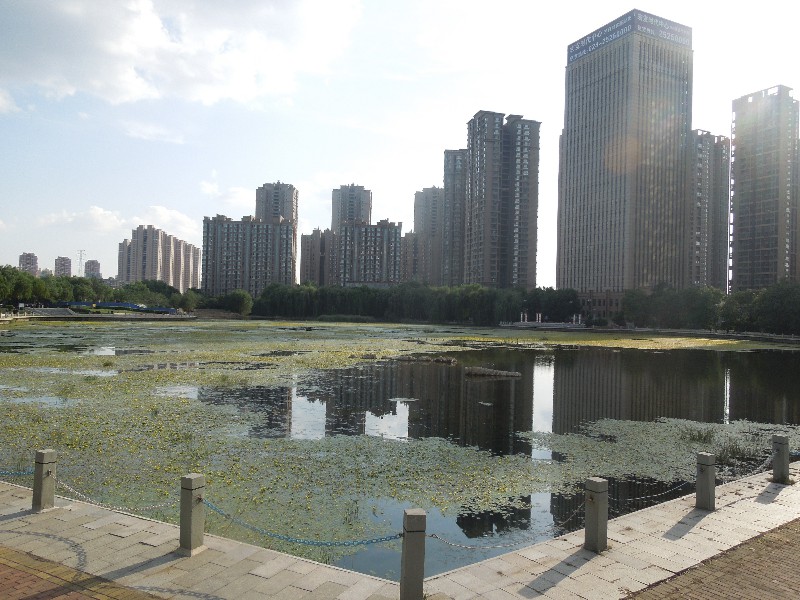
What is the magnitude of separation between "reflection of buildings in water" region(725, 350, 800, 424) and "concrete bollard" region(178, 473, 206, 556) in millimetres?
24051

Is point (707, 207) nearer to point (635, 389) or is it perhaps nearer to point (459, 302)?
point (459, 302)

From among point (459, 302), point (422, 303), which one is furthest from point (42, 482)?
point (422, 303)

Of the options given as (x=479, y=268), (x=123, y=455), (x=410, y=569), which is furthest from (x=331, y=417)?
(x=479, y=268)

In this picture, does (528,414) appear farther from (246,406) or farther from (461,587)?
(461,587)

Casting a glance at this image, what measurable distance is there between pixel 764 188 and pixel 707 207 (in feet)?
106

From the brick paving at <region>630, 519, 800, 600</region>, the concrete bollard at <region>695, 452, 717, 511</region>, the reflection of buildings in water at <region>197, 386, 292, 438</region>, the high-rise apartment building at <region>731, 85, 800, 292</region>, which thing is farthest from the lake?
the high-rise apartment building at <region>731, 85, 800, 292</region>

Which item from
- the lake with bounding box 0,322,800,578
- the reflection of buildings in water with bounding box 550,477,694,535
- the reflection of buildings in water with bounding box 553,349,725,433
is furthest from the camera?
the reflection of buildings in water with bounding box 553,349,725,433

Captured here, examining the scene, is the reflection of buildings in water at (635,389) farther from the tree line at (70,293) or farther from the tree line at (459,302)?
the tree line at (70,293)

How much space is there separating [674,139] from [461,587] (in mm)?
190317

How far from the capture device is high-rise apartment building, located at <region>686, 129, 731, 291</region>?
178000 mm

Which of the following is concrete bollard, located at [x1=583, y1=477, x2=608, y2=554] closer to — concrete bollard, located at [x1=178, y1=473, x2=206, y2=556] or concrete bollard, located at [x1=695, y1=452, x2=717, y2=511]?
concrete bollard, located at [x1=695, y1=452, x2=717, y2=511]

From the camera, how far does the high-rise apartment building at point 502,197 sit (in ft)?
584

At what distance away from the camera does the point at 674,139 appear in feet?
567

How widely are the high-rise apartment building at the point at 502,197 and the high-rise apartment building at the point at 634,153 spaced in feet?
58.5
